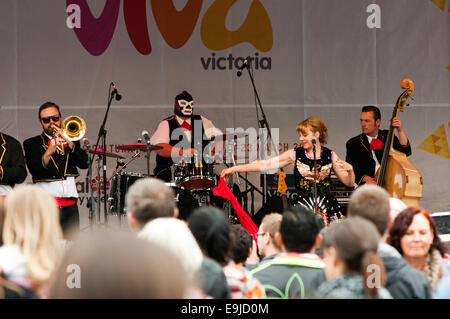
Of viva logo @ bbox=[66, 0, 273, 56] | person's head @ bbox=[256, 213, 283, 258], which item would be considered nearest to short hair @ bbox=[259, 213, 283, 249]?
person's head @ bbox=[256, 213, 283, 258]

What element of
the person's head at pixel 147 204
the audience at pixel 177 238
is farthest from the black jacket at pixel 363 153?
the audience at pixel 177 238

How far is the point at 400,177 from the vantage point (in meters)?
5.86

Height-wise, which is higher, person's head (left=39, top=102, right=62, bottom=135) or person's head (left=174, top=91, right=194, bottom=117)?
person's head (left=174, top=91, right=194, bottom=117)

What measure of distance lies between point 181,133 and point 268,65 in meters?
1.44

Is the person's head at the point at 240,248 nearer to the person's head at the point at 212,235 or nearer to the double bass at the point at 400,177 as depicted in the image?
the person's head at the point at 212,235

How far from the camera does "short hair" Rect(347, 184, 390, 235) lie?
9.28ft

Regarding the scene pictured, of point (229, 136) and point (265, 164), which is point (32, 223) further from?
point (229, 136)

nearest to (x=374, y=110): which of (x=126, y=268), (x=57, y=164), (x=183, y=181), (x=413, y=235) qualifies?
(x=183, y=181)

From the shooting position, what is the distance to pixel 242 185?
7.72 m

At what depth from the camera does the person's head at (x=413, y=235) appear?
299cm

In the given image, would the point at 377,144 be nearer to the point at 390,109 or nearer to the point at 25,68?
the point at 390,109

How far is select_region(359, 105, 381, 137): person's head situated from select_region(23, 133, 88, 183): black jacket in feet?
10.6

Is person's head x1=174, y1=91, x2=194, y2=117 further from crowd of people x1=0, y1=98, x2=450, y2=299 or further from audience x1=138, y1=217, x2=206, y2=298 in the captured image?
audience x1=138, y1=217, x2=206, y2=298

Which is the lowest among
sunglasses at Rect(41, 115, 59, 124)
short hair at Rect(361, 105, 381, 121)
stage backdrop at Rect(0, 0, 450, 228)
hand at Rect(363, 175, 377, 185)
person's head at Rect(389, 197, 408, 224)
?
hand at Rect(363, 175, 377, 185)
